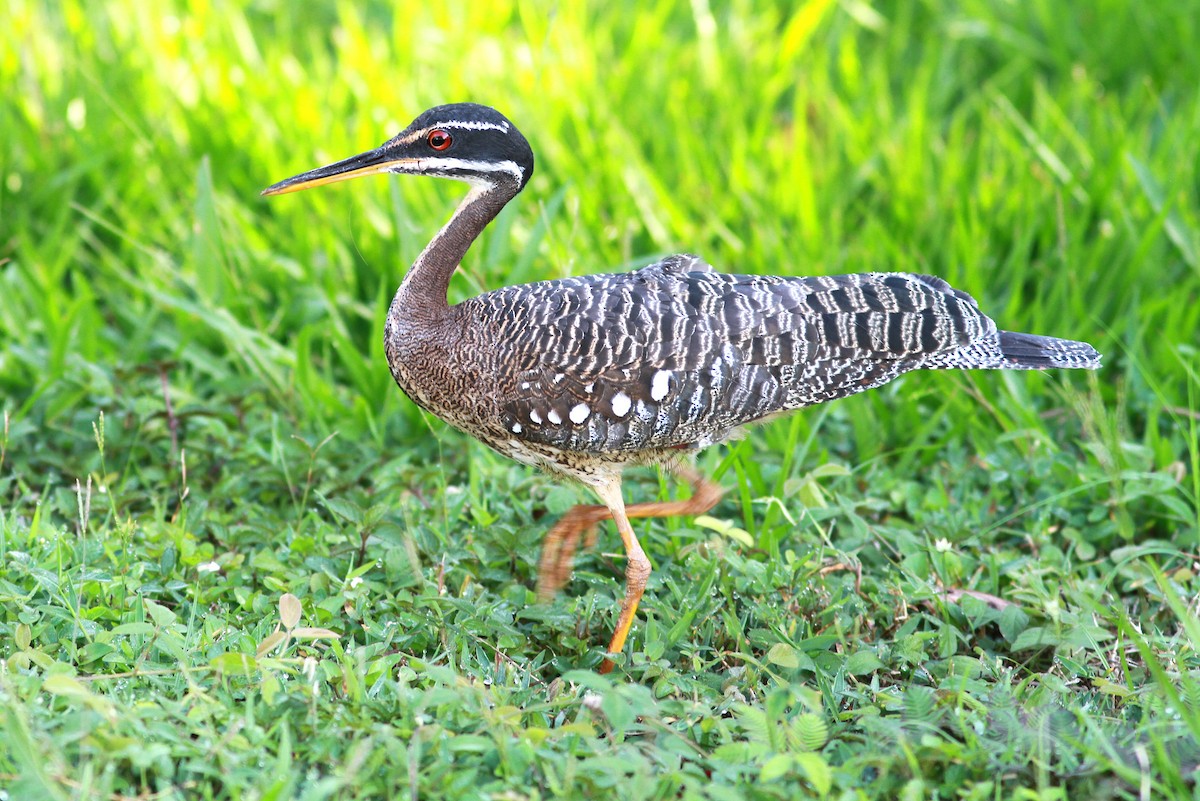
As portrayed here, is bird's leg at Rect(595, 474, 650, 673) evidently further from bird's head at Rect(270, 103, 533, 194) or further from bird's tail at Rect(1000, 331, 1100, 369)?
bird's tail at Rect(1000, 331, 1100, 369)

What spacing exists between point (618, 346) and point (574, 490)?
936 millimetres

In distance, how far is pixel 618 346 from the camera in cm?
407

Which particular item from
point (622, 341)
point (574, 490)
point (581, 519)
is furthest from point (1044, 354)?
point (574, 490)

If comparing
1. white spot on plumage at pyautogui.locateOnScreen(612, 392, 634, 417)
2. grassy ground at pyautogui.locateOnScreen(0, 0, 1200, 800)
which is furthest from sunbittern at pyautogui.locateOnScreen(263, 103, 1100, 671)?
grassy ground at pyautogui.locateOnScreen(0, 0, 1200, 800)

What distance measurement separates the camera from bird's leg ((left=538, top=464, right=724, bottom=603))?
4312 millimetres

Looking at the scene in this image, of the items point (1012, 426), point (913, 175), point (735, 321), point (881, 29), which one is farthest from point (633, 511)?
point (881, 29)

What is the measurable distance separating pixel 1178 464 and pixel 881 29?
464cm

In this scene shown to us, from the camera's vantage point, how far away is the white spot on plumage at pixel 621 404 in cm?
404

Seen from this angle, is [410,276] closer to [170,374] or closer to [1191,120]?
[170,374]

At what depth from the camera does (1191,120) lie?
6.49m

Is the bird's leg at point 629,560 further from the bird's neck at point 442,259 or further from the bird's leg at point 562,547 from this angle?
the bird's neck at point 442,259

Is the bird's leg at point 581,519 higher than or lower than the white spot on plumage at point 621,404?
lower

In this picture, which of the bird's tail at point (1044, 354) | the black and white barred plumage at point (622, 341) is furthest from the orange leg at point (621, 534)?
the bird's tail at point (1044, 354)

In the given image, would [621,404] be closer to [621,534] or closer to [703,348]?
[703,348]
